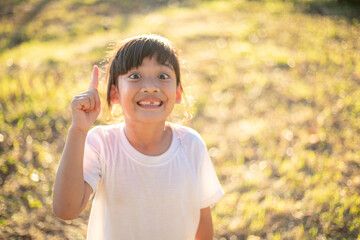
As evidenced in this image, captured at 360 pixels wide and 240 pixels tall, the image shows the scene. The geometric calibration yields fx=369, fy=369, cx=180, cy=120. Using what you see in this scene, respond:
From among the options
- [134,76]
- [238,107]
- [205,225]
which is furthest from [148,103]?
[238,107]

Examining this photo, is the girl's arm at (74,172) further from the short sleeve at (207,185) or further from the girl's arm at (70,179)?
the short sleeve at (207,185)

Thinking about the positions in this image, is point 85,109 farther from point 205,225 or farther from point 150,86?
point 205,225

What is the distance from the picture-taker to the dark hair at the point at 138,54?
1.78m

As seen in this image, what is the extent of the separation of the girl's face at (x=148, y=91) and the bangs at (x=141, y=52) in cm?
2

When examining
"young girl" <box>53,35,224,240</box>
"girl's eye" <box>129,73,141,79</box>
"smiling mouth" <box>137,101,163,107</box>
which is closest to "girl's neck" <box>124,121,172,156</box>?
"young girl" <box>53,35,224,240</box>

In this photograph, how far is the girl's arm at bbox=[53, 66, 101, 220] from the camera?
4.88 feet

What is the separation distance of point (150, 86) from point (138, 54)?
0.58 feet

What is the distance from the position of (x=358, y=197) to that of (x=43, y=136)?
291 cm

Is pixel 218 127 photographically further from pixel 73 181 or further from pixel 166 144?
pixel 73 181

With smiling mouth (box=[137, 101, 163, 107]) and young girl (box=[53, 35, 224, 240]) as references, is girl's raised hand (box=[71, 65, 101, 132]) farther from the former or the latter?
smiling mouth (box=[137, 101, 163, 107])

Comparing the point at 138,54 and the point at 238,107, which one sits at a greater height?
the point at 138,54

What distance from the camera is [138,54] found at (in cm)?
178

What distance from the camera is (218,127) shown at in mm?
4141

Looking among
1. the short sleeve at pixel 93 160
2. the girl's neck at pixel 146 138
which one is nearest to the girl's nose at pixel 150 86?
the girl's neck at pixel 146 138
